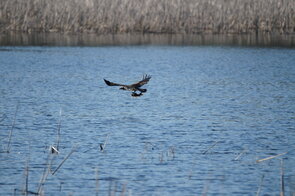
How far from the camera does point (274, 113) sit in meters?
14.6

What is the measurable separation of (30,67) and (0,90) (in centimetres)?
560

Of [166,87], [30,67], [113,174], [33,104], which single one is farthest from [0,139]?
[30,67]

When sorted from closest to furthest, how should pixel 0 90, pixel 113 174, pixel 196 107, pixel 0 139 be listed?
pixel 113 174
pixel 0 139
pixel 196 107
pixel 0 90

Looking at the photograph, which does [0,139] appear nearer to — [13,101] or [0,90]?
[13,101]

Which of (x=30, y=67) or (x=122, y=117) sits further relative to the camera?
(x=30, y=67)

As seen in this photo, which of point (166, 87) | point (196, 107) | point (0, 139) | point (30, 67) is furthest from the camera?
point (30, 67)

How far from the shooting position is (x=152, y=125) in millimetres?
13102

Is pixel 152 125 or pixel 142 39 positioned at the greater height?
pixel 142 39

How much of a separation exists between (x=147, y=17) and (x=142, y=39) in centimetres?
101

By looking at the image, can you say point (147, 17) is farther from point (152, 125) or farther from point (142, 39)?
point (152, 125)

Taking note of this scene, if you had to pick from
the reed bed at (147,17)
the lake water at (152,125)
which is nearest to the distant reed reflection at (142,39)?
the reed bed at (147,17)

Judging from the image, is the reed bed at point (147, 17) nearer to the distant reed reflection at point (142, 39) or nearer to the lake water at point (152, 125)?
the distant reed reflection at point (142, 39)

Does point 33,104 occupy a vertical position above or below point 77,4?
below

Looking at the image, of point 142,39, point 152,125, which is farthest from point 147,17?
point 152,125
